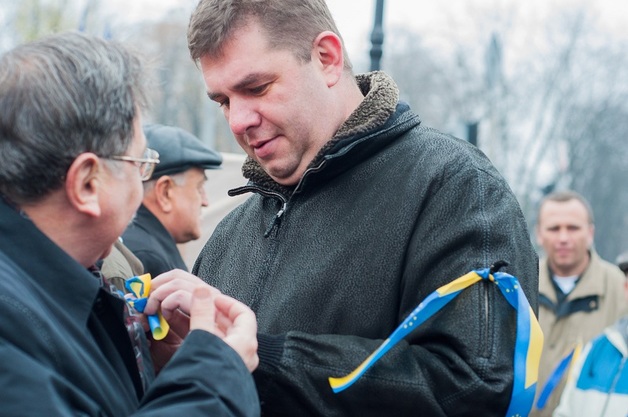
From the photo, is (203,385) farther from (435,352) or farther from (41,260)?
(435,352)

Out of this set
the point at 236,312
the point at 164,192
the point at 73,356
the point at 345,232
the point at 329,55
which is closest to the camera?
the point at 73,356

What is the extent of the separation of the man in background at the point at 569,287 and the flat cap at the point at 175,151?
2698 mm

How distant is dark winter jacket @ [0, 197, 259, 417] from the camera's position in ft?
5.89

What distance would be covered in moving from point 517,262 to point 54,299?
111 cm

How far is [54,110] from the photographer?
1.98 metres

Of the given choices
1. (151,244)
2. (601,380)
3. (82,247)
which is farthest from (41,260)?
(601,380)

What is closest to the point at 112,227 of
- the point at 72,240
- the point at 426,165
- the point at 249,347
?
the point at 72,240

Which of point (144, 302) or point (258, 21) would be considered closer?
point (144, 302)

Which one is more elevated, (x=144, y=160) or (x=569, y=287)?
(x=144, y=160)

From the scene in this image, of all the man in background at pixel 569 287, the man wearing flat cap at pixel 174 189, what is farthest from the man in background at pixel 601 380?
the man wearing flat cap at pixel 174 189

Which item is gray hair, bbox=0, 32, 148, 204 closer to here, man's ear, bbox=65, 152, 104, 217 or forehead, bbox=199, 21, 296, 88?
man's ear, bbox=65, 152, 104, 217

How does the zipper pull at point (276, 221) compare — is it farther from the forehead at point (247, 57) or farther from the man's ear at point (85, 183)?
the man's ear at point (85, 183)

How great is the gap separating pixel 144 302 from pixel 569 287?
4911mm

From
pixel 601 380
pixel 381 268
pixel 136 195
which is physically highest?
pixel 136 195
